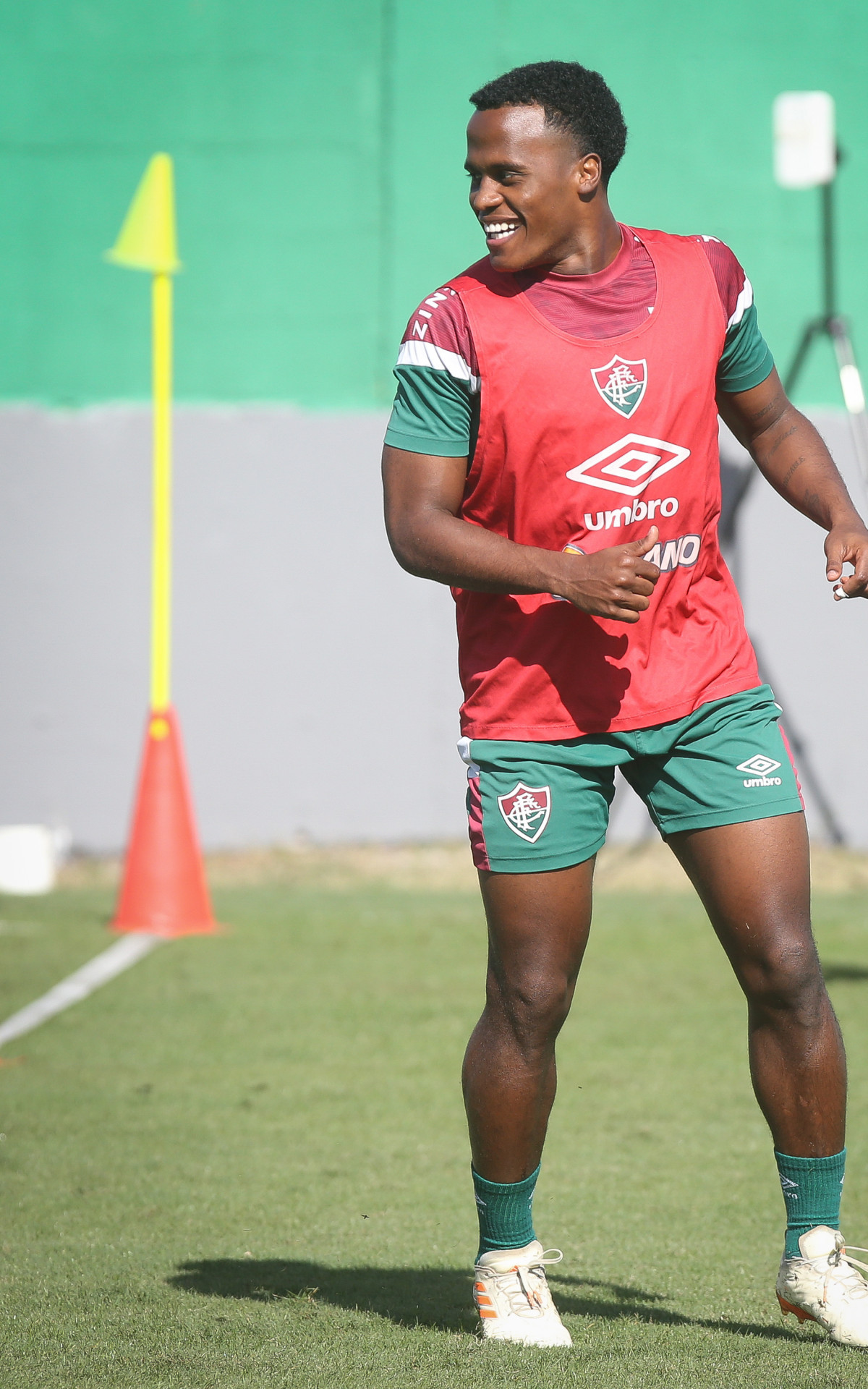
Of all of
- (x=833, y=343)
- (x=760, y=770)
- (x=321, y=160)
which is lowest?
(x=760, y=770)

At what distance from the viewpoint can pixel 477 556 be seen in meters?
2.78

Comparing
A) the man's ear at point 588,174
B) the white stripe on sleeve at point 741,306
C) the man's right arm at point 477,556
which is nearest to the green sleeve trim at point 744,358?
the white stripe on sleeve at point 741,306

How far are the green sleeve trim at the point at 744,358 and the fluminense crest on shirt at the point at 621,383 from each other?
0.90 feet

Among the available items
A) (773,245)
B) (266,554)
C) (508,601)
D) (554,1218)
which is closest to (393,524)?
(508,601)

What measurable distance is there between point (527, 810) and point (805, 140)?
8377 mm

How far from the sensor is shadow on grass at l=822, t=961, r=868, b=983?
6.98 meters

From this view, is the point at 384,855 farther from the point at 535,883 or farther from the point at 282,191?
the point at 535,883

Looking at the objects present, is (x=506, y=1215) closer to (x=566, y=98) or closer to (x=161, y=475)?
(x=566, y=98)

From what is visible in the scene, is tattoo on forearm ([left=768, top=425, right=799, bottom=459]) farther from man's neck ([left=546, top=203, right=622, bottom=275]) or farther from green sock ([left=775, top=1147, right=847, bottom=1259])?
green sock ([left=775, top=1147, right=847, bottom=1259])

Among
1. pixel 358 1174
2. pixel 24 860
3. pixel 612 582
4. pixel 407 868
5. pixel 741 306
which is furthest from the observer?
pixel 407 868

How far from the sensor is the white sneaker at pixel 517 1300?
9.57 feet

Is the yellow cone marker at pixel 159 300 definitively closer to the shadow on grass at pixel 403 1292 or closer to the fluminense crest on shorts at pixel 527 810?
the shadow on grass at pixel 403 1292

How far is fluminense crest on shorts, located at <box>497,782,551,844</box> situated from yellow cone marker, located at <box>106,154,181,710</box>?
5821 millimetres

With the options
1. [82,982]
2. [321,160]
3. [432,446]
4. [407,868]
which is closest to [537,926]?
[432,446]
